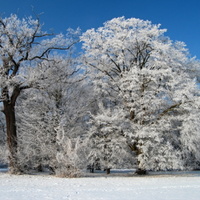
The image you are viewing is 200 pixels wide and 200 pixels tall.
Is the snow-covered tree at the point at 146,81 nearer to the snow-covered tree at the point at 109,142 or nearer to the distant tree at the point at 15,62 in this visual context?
the snow-covered tree at the point at 109,142

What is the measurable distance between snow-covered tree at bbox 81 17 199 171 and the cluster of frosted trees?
0.06 m

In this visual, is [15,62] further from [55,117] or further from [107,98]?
[107,98]

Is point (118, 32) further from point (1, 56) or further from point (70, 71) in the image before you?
point (1, 56)

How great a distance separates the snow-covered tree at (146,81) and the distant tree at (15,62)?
365 cm

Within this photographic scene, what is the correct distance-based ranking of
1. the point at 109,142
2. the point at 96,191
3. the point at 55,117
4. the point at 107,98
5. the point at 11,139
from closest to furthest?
the point at 96,191 < the point at 11,139 < the point at 109,142 < the point at 55,117 < the point at 107,98

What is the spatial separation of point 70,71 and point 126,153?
7871mm

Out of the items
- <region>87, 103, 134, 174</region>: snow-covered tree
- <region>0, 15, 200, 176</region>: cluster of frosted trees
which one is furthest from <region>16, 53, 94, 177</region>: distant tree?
<region>87, 103, 134, 174</region>: snow-covered tree

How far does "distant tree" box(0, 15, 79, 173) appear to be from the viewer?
51.2 ft

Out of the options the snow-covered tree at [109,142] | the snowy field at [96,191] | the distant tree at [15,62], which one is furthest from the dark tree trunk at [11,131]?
the snowy field at [96,191]

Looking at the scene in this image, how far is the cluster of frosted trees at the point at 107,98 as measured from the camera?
50.9ft

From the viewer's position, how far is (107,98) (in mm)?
19375

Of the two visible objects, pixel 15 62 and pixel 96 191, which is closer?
pixel 96 191

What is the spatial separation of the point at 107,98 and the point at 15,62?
6977mm

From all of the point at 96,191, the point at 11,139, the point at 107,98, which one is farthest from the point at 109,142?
the point at 96,191
